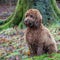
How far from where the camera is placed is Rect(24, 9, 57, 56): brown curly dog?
710 centimetres

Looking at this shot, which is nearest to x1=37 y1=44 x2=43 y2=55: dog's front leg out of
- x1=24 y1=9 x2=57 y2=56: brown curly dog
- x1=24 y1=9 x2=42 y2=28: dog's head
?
x1=24 y1=9 x2=57 y2=56: brown curly dog

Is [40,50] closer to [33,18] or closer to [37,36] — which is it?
[37,36]

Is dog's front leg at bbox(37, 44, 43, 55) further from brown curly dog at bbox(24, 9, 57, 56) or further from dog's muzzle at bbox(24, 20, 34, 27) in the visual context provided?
dog's muzzle at bbox(24, 20, 34, 27)

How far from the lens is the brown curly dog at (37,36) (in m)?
7.10

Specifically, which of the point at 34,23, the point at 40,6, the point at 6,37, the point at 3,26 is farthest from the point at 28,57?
the point at 3,26

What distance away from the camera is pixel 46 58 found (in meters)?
7.03

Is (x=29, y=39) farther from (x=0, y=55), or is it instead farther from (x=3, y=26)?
(x=3, y=26)

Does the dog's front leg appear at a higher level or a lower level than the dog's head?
lower

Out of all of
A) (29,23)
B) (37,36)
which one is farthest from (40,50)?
(29,23)

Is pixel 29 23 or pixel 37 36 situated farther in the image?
pixel 37 36

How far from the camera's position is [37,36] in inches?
285

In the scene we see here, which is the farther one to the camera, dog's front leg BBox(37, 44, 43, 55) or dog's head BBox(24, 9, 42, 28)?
dog's front leg BBox(37, 44, 43, 55)

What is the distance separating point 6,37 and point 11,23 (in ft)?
5.96

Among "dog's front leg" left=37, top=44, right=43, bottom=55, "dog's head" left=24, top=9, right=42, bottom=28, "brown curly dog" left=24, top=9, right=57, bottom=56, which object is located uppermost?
"dog's head" left=24, top=9, right=42, bottom=28
